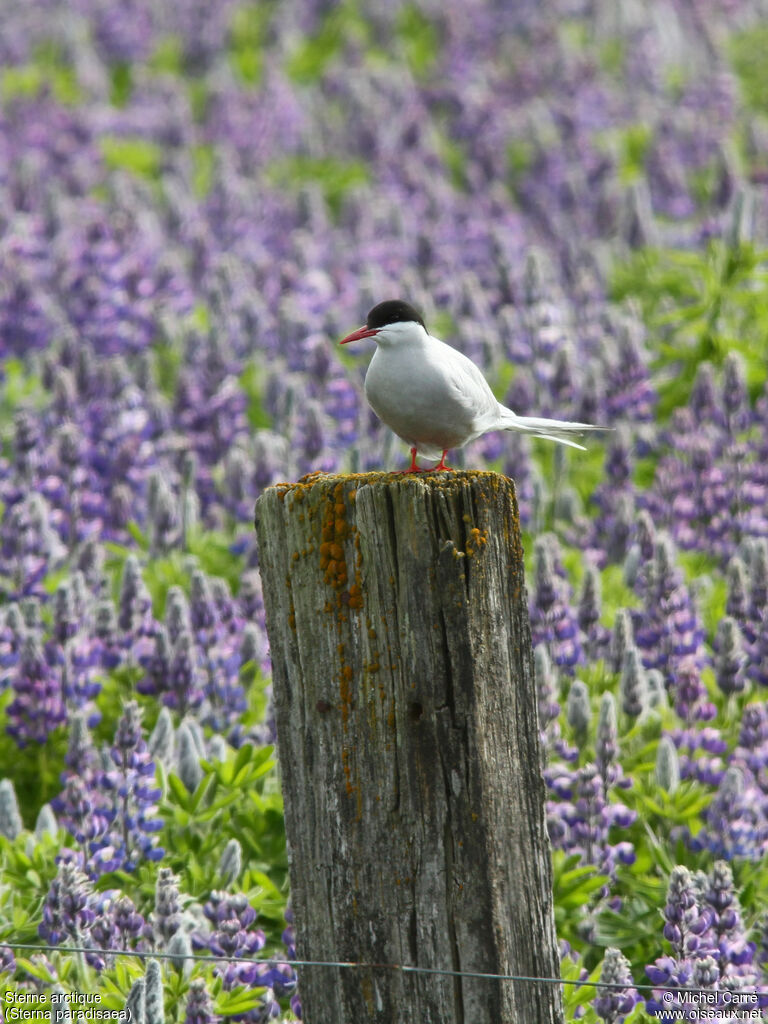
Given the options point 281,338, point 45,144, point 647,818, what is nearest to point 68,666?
point 647,818

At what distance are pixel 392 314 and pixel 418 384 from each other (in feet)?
0.76

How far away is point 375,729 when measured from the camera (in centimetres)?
268

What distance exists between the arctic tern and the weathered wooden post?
0.46 metres

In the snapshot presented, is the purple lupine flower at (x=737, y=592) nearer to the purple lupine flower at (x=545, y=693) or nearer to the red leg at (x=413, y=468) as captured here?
the purple lupine flower at (x=545, y=693)

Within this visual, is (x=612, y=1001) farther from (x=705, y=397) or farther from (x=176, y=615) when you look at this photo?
(x=705, y=397)

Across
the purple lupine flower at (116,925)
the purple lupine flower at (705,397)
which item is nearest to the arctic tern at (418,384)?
the purple lupine flower at (116,925)

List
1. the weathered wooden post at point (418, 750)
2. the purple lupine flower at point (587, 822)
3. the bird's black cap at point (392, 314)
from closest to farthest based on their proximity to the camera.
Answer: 1. the weathered wooden post at point (418, 750)
2. the bird's black cap at point (392, 314)
3. the purple lupine flower at point (587, 822)

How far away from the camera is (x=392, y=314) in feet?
10.7

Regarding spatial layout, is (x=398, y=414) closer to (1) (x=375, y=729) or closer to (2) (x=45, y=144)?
(1) (x=375, y=729)

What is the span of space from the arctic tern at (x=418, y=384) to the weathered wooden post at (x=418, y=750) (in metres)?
0.46

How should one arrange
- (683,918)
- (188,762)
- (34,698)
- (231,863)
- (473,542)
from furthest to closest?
(34,698) < (188,762) < (231,863) < (683,918) < (473,542)

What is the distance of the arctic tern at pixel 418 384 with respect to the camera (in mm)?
3148

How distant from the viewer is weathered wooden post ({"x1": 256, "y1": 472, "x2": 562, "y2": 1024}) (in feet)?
8.63

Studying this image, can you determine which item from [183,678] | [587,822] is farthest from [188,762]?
[587,822]
